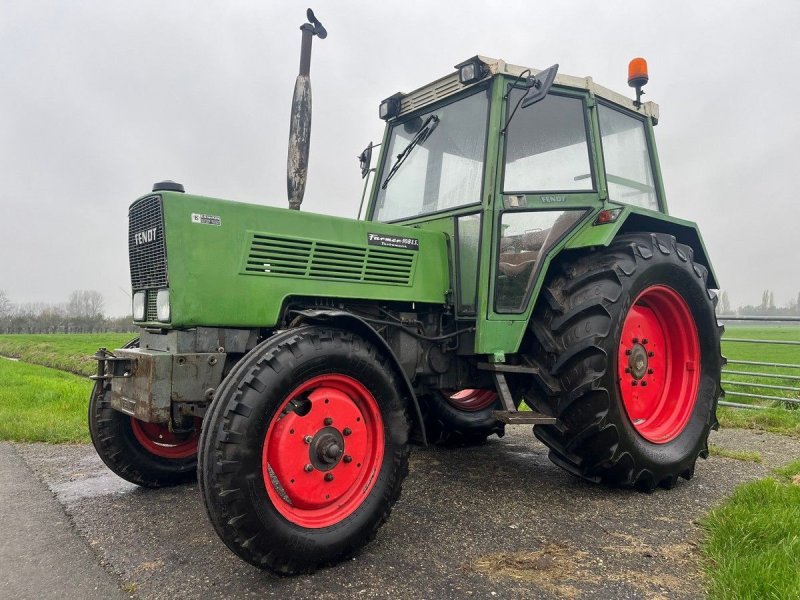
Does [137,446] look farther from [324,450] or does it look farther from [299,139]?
[299,139]

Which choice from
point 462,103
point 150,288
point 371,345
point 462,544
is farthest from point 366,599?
point 462,103

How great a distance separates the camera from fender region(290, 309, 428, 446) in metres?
2.86

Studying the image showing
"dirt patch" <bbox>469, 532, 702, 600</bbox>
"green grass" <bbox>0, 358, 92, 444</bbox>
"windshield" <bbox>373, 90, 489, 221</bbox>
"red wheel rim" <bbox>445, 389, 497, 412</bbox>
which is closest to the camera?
"dirt patch" <bbox>469, 532, 702, 600</bbox>

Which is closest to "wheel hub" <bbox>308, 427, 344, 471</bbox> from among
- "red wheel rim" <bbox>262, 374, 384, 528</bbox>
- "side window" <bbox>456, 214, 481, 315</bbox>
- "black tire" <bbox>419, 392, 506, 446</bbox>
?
"red wheel rim" <bbox>262, 374, 384, 528</bbox>

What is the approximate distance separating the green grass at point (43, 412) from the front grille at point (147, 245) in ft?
9.30

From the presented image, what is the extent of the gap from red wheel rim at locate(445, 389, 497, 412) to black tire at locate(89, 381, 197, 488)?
2.37 meters

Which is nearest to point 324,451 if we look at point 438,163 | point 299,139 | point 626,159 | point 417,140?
point 299,139

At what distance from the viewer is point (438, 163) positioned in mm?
4098

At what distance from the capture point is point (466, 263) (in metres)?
3.73

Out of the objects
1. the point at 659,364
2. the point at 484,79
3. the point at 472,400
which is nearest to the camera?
the point at 484,79

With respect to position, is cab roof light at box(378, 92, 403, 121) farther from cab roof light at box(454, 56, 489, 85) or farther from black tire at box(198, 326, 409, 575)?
black tire at box(198, 326, 409, 575)

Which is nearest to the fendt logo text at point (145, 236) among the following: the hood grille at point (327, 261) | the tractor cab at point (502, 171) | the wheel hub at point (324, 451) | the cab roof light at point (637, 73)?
the hood grille at point (327, 261)

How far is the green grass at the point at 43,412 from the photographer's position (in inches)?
215

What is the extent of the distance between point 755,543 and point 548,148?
258cm
